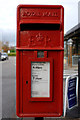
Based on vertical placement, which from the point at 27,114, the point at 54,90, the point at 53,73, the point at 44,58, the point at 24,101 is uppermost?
the point at 44,58

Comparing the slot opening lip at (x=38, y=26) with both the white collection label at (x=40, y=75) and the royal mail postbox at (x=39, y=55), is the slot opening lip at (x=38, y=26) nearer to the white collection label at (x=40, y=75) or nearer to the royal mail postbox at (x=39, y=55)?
the royal mail postbox at (x=39, y=55)

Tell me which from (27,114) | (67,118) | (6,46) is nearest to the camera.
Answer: (27,114)

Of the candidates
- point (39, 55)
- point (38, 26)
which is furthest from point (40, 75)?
point (38, 26)

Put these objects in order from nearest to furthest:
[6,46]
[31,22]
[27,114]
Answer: [31,22], [27,114], [6,46]

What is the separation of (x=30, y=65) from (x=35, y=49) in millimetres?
270

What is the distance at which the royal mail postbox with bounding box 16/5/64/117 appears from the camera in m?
2.64

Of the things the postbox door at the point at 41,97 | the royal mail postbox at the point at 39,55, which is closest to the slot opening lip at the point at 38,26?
the royal mail postbox at the point at 39,55

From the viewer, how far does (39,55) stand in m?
2.69

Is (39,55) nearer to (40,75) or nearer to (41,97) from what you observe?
(40,75)

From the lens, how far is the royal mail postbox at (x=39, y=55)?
2645 mm

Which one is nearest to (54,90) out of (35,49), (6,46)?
(35,49)

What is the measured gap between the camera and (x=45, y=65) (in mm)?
2678

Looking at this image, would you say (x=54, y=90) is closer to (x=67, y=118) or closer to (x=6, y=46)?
(x=67, y=118)

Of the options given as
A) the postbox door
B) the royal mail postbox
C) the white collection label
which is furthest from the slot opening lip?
the white collection label
